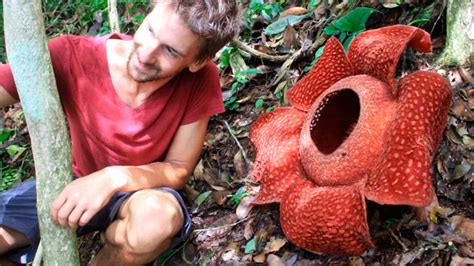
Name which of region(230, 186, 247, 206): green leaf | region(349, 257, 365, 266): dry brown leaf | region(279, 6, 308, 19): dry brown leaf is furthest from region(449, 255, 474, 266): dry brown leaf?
region(279, 6, 308, 19): dry brown leaf

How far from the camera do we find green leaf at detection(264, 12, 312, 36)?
3.09 metres

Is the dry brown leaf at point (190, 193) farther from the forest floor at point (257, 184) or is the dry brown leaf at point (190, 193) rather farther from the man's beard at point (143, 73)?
the man's beard at point (143, 73)

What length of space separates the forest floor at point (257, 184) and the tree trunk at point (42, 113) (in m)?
0.74

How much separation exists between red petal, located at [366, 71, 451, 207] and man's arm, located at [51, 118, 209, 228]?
0.84 meters

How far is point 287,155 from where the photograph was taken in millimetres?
2074

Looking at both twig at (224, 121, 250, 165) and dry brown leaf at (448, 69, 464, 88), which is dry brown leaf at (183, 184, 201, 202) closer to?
twig at (224, 121, 250, 165)

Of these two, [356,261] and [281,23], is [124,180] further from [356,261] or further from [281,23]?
[281,23]

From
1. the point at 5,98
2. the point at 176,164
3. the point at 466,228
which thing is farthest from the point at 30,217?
the point at 466,228

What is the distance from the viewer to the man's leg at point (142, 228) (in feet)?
6.23

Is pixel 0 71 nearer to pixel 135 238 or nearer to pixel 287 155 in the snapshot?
pixel 135 238

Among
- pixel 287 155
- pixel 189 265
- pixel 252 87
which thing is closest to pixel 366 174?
pixel 287 155

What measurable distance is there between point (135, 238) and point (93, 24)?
120 inches

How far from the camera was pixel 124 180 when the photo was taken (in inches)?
76.4

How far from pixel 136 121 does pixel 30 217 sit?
60 cm
